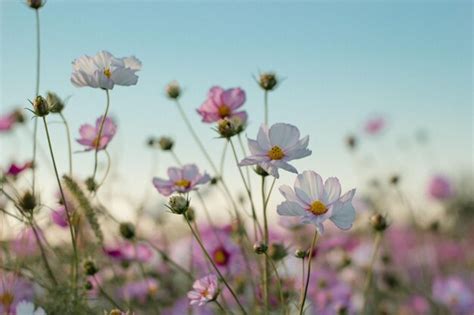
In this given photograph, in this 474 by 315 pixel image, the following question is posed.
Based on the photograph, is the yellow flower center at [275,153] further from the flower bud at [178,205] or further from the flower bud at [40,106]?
the flower bud at [40,106]

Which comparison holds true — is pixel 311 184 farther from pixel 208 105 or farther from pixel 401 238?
pixel 401 238

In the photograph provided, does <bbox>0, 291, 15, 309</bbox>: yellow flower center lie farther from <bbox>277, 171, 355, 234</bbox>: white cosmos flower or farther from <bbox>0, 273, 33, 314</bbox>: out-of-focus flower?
<bbox>277, 171, 355, 234</bbox>: white cosmos flower

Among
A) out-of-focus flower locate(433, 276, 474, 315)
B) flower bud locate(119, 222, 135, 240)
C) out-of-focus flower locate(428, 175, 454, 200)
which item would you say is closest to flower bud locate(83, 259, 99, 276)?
flower bud locate(119, 222, 135, 240)

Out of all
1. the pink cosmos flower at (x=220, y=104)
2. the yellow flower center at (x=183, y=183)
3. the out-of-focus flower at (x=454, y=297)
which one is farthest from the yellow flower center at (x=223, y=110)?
the out-of-focus flower at (x=454, y=297)

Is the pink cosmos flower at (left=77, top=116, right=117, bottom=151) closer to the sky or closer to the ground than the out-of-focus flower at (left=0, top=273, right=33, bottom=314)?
closer to the sky

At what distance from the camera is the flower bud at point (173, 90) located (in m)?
1.19

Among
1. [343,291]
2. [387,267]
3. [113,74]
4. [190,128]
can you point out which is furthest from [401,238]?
[113,74]

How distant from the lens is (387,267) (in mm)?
1802

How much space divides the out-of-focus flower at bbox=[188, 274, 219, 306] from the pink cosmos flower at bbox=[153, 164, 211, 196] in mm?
173

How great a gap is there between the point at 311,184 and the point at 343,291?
69 centimetres

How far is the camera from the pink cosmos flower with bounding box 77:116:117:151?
3.42 feet

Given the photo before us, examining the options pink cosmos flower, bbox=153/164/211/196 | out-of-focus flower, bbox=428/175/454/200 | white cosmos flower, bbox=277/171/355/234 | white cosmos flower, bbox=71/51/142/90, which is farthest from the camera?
out-of-focus flower, bbox=428/175/454/200

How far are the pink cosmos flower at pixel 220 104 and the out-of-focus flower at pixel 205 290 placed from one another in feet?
0.86

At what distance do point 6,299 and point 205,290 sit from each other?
0.38 metres
